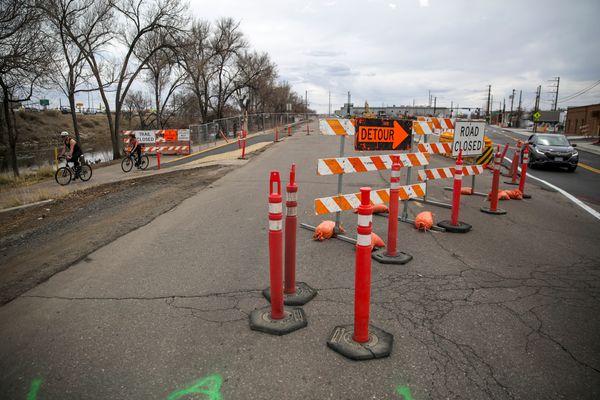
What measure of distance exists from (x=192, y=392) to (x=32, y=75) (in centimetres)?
2259

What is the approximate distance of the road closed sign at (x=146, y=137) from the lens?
23.3 metres

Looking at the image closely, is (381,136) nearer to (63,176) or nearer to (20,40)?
(63,176)

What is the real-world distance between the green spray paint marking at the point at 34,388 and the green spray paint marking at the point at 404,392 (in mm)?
2623

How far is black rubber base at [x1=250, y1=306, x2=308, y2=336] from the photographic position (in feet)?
11.4

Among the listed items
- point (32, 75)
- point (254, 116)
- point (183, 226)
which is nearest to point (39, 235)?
point (183, 226)

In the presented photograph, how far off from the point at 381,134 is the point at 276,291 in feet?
11.9

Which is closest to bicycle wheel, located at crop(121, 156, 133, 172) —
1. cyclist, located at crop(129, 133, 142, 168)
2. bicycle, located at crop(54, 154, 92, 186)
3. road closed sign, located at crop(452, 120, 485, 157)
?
cyclist, located at crop(129, 133, 142, 168)

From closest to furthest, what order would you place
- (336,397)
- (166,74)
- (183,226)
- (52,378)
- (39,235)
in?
(336,397), (52,378), (183,226), (39,235), (166,74)

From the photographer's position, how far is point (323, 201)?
217 inches

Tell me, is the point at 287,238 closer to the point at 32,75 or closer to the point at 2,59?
the point at 2,59

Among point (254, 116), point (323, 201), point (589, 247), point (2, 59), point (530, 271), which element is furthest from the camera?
point (254, 116)

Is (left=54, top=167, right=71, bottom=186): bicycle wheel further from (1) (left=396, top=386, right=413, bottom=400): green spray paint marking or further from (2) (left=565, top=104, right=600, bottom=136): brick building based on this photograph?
(2) (left=565, top=104, right=600, bottom=136): brick building

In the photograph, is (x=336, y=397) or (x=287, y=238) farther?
(x=287, y=238)

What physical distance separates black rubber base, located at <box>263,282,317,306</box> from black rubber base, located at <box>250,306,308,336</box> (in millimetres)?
164
